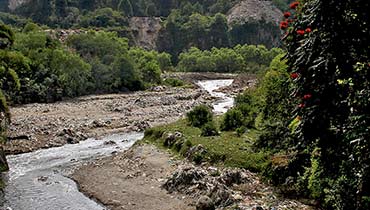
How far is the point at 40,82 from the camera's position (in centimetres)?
7625

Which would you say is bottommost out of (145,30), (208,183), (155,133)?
(155,133)

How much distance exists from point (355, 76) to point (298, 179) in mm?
12070

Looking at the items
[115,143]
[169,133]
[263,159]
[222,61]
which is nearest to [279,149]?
[263,159]

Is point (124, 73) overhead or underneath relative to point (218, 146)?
underneath

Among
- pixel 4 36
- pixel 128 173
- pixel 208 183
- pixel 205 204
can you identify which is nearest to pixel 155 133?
pixel 128 173

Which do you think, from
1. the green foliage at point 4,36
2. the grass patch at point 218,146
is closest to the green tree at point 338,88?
the grass patch at point 218,146

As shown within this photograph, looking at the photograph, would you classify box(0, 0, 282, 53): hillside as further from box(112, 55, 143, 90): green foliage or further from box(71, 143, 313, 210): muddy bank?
box(71, 143, 313, 210): muddy bank

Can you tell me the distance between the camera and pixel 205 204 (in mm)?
21922

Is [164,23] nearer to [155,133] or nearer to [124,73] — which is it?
[124,73]

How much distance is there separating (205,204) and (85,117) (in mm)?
38230

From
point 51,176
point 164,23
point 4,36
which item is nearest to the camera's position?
point 51,176

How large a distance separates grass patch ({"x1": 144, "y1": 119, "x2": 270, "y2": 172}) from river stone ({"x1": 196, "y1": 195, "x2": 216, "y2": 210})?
15.7ft

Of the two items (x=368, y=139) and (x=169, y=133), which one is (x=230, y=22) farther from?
(x=368, y=139)

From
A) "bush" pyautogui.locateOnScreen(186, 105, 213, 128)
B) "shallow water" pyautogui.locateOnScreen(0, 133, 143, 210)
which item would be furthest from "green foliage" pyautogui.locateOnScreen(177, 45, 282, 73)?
Answer: "shallow water" pyautogui.locateOnScreen(0, 133, 143, 210)
